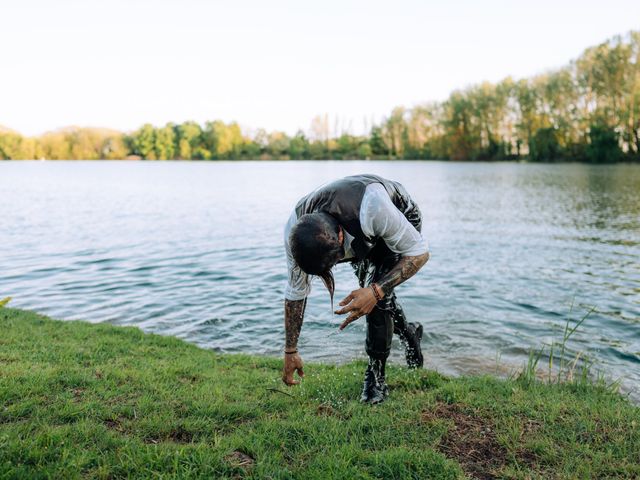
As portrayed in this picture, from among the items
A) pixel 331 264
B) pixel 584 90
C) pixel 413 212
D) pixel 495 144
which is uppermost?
pixel 584 90

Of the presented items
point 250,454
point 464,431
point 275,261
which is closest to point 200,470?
point 250,454

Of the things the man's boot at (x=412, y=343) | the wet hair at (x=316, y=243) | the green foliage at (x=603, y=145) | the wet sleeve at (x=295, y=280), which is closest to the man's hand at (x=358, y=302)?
the wet hair at (x=316, y=243)

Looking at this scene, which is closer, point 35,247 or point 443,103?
point 35,247

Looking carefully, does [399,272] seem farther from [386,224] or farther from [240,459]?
[240,459]

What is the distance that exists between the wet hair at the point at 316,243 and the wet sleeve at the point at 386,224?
1.03 feet

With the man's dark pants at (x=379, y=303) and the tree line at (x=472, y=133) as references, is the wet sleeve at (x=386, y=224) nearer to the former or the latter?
the man's dark pants at (x=379, y=303)

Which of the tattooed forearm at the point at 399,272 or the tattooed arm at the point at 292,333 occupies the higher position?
the tattooed forearm at the point at 399,272

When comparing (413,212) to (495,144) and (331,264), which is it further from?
(495,144)

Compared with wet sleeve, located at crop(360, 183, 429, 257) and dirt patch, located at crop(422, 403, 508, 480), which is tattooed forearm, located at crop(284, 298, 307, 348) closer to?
wet sleeve, located at crop(360, 183, 429, 257)

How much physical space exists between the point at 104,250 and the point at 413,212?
1442 centimetres

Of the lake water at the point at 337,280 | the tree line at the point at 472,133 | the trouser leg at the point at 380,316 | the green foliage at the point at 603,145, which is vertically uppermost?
the tree line at the point at 472,133

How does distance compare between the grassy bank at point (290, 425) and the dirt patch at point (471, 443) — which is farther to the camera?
the dirt patch at point (471, 443)

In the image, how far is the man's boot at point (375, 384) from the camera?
486 centimetres

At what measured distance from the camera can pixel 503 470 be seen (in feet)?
12.0
